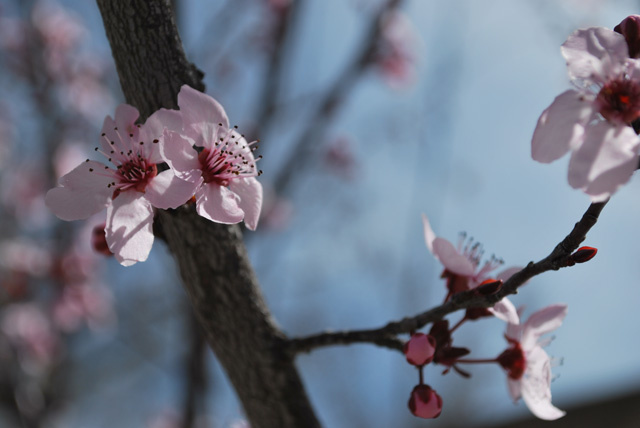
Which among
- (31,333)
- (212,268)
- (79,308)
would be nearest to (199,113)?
(212,268)

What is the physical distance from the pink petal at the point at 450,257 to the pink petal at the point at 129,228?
21.3 inches

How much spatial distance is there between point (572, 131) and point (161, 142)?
0.61 meters

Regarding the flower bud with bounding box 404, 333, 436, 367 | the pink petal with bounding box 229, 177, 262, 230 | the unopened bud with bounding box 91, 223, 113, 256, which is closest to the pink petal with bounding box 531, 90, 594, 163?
the flower bud with bounding box 404, 333, 436, 367

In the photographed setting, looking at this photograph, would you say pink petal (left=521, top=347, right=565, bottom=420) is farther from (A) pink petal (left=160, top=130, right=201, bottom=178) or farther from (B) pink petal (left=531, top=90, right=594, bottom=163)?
(A) pink petal (left=160, top=130, right=201, bottom=178)

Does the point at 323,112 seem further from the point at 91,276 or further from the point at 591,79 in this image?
the point at 591,79

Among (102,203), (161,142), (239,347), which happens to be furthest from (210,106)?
(239,347)

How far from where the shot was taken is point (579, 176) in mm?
668

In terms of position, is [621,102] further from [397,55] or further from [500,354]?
[397,55]

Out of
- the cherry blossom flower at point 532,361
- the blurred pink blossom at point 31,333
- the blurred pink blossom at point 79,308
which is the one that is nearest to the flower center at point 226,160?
the cherry blossom flower at point 532,361

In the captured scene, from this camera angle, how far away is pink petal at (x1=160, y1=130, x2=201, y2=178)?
2.58 ft

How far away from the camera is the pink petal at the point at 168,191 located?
2.58ft

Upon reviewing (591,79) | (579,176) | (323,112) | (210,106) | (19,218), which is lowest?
(579,176)

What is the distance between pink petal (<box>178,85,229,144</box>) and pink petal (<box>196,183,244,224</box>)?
0.29 feet

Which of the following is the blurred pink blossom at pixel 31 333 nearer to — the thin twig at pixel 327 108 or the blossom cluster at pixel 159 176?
the thin twig at pixel 327 108
